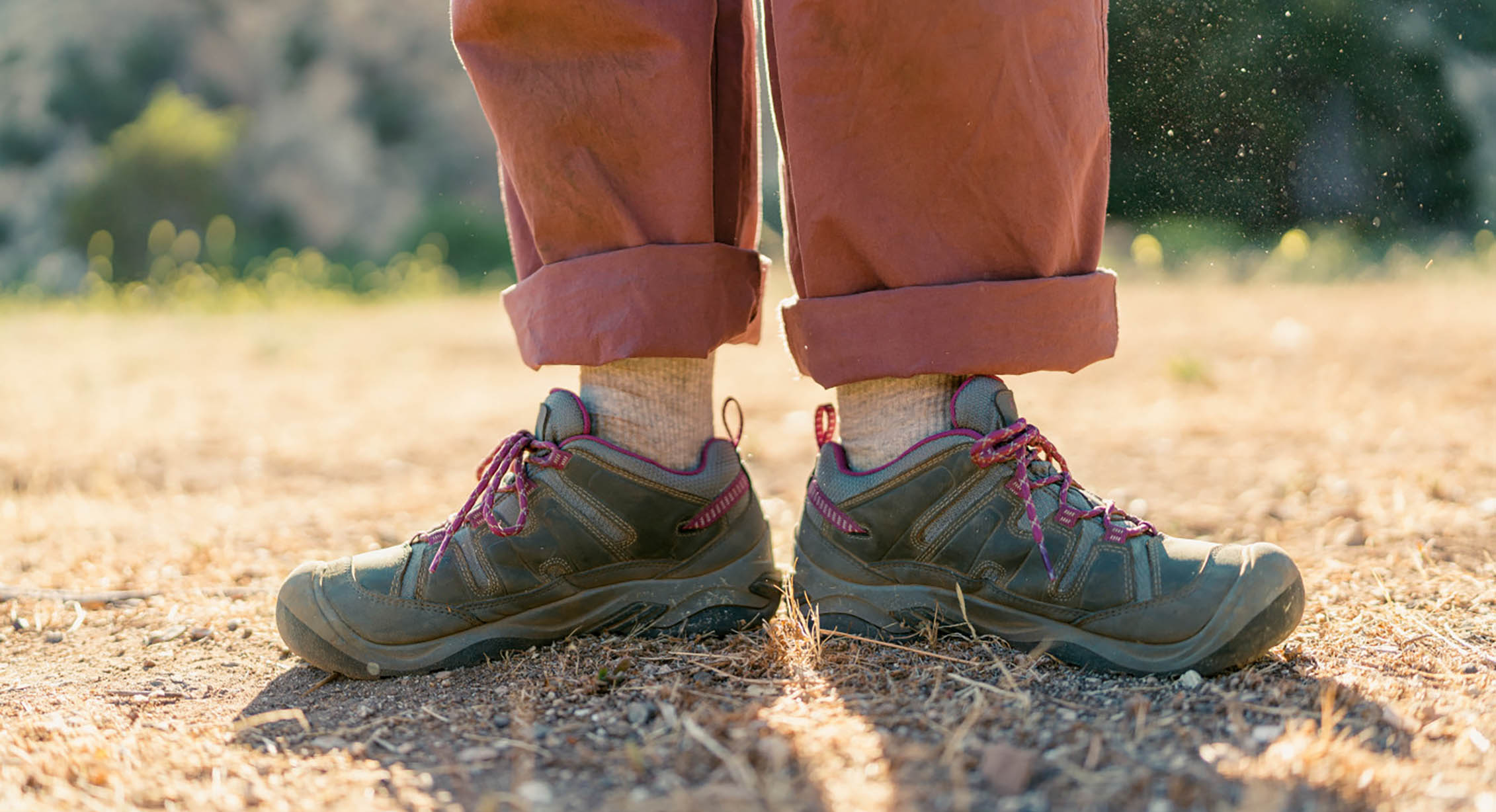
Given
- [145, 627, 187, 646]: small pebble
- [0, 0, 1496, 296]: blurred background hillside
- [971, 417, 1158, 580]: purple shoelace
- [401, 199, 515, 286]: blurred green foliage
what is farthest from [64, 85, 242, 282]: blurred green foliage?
[971, 417, 1158, 580]: purple shoelace

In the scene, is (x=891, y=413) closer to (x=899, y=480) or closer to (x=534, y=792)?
(x=899, y=480)

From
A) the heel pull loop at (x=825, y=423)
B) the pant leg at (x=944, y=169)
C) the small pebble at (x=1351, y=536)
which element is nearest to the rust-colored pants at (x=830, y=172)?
the pant leg at (x=944, y=169)

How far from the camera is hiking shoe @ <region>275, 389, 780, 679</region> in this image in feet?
3.99

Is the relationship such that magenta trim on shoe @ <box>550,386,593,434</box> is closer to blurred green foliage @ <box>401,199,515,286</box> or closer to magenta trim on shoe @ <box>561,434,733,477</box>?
magenta trim on shoe @ <box>561,434,733,477</box>

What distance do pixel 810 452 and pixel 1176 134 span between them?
1449 mm

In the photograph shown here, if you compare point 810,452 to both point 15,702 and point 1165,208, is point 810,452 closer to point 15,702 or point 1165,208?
point 1165,208

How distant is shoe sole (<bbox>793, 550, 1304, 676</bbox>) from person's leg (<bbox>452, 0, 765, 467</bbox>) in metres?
0.32

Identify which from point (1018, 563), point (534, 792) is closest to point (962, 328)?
point (1018, 563)

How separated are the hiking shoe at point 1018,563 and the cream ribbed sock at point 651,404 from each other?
0.57ft

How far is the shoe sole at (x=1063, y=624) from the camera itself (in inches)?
42.0

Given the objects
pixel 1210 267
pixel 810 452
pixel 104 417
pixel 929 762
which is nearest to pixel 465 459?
pixel 810 452

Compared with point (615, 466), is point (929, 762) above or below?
below

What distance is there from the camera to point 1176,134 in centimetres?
143

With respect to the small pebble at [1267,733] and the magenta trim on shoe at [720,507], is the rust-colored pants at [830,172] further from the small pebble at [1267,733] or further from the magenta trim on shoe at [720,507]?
the small pebble at [1267,733]
